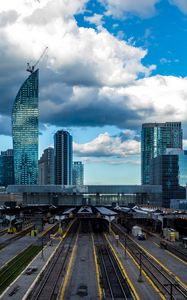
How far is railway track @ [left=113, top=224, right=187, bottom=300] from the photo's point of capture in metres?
49.3

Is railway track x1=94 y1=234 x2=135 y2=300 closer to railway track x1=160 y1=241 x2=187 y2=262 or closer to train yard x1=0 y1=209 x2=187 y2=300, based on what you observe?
train yard x1=0 y1=209 x2=187 y2=300

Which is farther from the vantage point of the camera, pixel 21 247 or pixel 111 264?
pixel 21 247

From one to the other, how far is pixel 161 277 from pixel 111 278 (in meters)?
6.65

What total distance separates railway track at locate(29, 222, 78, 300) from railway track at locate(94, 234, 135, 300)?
17.8ft

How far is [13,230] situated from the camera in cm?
12681

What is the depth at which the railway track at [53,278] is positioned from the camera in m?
49.2

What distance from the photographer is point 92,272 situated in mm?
62938

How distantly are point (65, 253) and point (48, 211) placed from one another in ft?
343

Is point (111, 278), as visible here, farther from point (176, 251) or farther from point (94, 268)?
point (176, 251)

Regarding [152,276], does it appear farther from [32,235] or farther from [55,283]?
[32,235]

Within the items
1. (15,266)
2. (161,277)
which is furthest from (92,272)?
(15,266)

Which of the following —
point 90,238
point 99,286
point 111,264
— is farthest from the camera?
point 90,238

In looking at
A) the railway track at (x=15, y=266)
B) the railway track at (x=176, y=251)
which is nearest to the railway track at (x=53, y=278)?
the railway track at (x=15, y=266)

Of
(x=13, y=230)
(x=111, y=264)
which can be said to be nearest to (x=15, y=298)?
(x=111, y=264)
